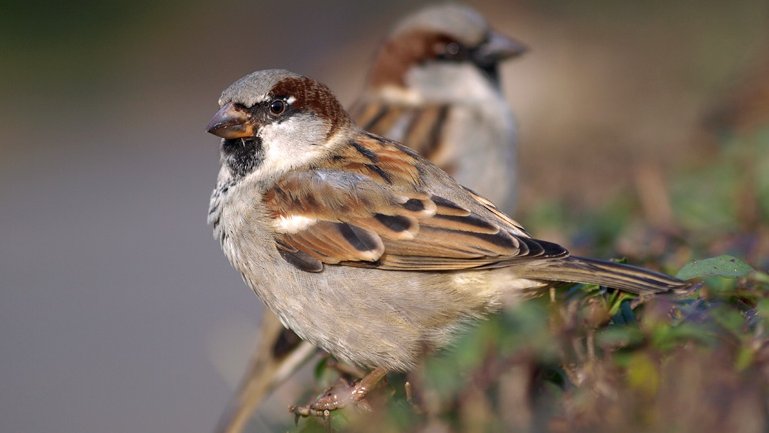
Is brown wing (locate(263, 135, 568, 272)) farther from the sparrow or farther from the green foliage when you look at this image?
the sparrow

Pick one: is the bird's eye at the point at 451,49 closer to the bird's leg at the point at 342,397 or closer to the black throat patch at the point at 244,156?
the black throat patch at the point at 244,156

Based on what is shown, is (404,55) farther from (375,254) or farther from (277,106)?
(375,254)

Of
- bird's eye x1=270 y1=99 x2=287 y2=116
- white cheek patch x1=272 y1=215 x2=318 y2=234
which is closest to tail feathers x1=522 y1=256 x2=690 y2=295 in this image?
A: white cheek patch x1=272 y1=215 x2=318 y2=234

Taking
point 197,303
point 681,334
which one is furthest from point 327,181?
point 197,303

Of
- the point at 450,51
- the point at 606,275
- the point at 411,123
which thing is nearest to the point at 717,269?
the point at 606,275

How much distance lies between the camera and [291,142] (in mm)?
3221

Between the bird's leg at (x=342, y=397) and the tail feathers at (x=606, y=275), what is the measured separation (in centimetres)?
45

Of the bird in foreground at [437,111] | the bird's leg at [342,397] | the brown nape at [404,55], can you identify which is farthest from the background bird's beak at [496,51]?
the bird's leg at [342,397]

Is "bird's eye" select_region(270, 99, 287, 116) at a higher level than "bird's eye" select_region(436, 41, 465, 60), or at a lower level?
lower

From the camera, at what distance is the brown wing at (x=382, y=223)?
2762 mm

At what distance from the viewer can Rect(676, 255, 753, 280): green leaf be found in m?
2.36

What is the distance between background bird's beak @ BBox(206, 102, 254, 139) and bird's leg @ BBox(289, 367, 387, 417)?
0.75 meters

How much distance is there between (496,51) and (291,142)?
170 centimetres

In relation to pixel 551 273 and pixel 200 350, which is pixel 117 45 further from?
pixel 551 273
